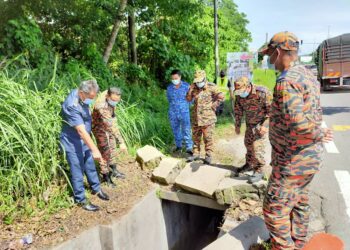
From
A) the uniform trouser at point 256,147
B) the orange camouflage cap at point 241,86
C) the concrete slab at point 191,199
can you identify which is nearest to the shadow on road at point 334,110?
the uniform trouser at point 256,147

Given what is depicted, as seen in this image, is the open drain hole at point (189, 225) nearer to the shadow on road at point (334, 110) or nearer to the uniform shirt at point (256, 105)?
the uniform shirt at point (256, 105)

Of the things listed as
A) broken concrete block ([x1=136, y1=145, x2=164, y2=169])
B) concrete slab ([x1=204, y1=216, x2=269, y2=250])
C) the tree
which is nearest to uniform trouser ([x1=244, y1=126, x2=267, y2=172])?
concrete slab ([x1=204, y1=216, x2=269, y2=250])

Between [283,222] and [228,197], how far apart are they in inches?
63.6

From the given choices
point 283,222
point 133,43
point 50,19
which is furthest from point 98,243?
point 133,43

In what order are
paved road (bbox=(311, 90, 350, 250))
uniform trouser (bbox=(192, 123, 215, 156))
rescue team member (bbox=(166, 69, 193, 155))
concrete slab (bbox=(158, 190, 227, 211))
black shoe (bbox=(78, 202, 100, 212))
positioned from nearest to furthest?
paved road (bbox=(311, 90, 350, 250)) < black shoe (bbox=(78, 202, 100, 212)) < concrete slab (bbox=(158, 190, 227, 211)) < uniform trouser (bbox=(192, 123, 215, 156)) < rescue team member (bbox=(166, 69, 193, 155))

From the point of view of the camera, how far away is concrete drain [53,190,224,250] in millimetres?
3855

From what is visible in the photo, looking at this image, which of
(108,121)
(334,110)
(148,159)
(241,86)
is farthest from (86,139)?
(334,110)

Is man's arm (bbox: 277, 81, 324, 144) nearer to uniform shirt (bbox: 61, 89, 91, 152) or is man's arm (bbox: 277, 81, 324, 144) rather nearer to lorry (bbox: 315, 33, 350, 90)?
uniform shirt (bbox: 61, 89, 91, 152)

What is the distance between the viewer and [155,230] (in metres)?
4.86

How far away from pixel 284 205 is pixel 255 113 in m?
2.00

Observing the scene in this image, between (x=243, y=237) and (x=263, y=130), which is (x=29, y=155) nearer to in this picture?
(x=243, y=237)

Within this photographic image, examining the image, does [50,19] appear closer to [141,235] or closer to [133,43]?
[133,43]

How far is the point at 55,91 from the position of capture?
5141 millimetres

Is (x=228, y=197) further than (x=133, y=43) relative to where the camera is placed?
No
